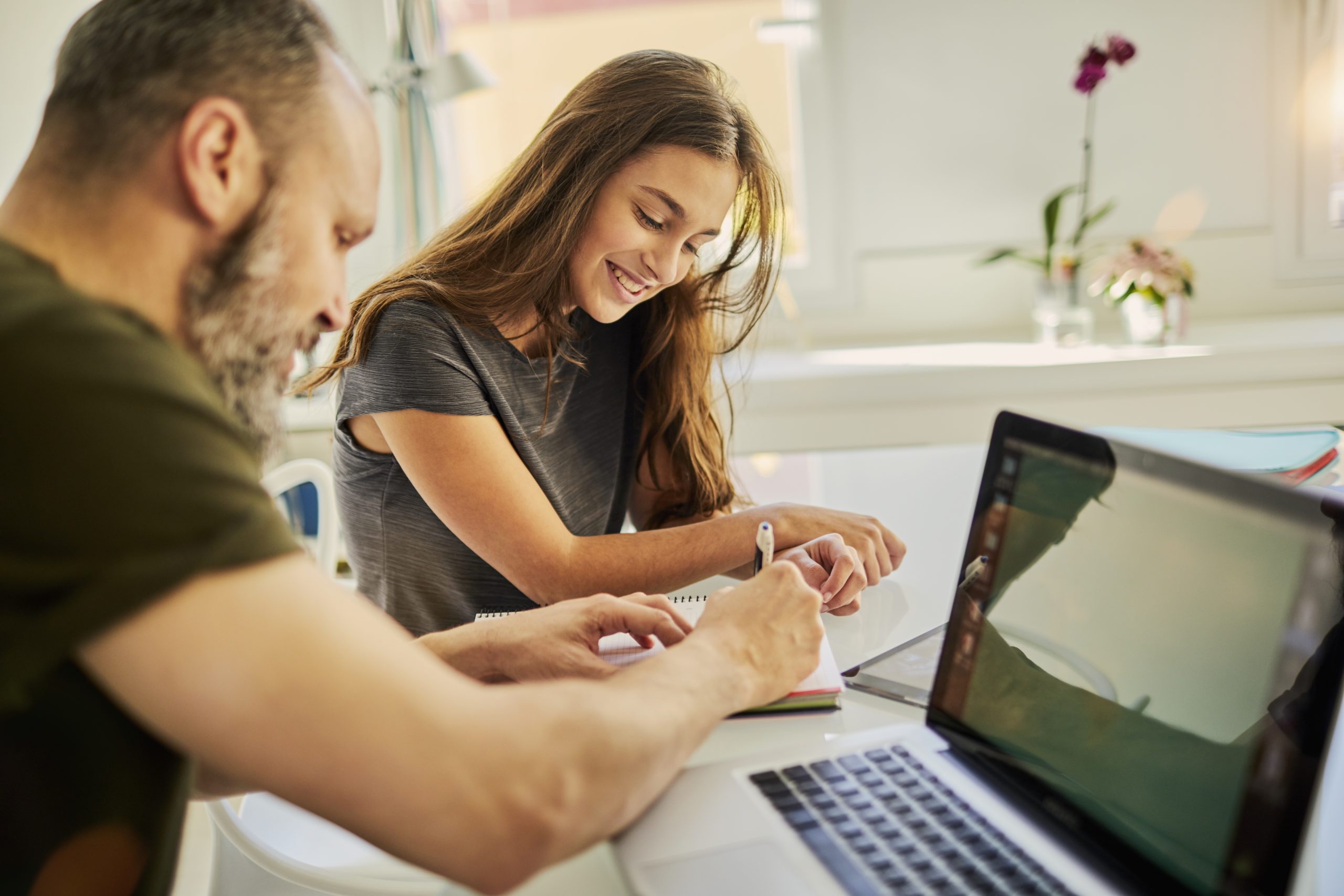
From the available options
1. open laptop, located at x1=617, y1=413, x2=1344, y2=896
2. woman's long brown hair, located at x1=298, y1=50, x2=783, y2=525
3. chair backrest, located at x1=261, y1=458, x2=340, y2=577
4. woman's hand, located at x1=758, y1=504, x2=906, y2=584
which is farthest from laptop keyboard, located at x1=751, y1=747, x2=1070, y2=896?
chair backrest, located at x1=261, y1=458, x2=340, y2=577

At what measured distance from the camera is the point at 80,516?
471 millimetres

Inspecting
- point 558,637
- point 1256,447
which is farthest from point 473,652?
point 1256,447

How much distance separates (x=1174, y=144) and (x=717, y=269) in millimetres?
1850

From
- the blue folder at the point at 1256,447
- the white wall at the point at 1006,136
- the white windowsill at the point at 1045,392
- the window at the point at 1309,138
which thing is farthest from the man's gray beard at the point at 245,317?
the window at the point at 1309,138

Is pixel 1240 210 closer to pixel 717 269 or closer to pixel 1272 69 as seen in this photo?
pixel 1272 69

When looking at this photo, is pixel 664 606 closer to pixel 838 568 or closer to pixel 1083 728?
pixel 838 568

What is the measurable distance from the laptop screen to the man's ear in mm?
536

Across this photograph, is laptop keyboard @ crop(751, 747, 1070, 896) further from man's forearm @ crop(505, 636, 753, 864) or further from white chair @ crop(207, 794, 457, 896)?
white chair @ crop(207, 794, 457, 896)

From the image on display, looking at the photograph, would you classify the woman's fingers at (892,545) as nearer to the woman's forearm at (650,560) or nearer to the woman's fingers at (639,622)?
the woman's forearm at (650,560)

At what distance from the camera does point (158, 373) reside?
1.68 ft

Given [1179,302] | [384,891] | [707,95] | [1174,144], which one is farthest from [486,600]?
[1174,144]

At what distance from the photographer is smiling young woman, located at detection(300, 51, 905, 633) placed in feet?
3.70

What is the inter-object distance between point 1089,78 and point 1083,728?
2.22m

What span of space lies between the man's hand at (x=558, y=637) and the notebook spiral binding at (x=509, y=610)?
0.14ft
